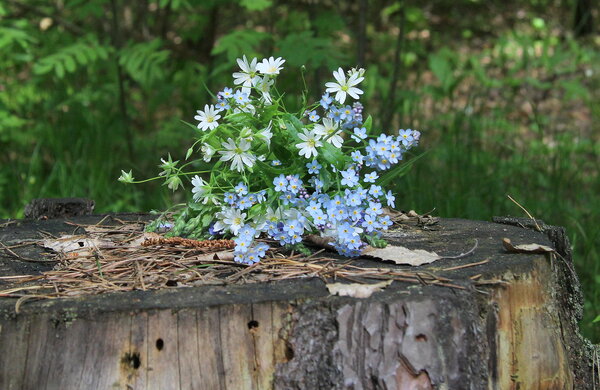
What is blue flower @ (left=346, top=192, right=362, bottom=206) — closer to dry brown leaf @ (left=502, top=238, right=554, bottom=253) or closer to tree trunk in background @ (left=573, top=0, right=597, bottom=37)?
dry brown leaf @ (left=502, top=238, right=554, bottom=253)

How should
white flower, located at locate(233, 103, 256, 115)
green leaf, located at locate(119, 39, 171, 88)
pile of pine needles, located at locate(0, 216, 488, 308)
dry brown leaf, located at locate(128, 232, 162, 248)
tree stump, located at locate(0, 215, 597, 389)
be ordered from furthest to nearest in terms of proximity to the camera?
1. green leaf, located at locate(119, 39, 171, 88)
2. dry brown leaf, located at locate(128, 232, 162, 248)
3. white flower, located at locate(233, 103, 256, 115)
4. pile of pine needles, located at locate(0, 216, 488, 308)
5. tree stump, located at locate(0, 215, 597, 389)

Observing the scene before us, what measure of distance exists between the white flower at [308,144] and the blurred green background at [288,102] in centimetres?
172

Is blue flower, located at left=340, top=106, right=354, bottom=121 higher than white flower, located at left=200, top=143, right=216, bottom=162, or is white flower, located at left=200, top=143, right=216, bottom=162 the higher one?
blue flower, located at left=340, top=106, right=354, bottom=121

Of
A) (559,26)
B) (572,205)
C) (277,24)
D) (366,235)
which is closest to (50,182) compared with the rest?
(277,24)

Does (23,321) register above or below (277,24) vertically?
below

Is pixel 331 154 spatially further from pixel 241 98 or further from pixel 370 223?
pixel 241 98

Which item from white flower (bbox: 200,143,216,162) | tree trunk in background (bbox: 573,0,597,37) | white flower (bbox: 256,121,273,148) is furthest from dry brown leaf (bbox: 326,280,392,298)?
tree trunk in background (bbox: 573,0,597,37)

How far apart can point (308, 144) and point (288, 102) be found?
10.9 ft

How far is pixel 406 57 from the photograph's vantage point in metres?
7.91

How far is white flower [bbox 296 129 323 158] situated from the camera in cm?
235

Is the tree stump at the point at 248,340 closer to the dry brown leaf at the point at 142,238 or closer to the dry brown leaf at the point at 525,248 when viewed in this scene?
the dry brown leaf at the point at 525,248

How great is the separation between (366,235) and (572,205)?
9.49 ft

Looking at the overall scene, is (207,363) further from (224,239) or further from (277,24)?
(277,24)

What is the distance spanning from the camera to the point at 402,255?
7.63 feet
